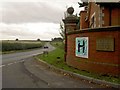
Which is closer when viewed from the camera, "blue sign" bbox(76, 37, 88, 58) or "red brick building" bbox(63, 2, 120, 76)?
"red brick building" bbox(63, 2, 120, 76)

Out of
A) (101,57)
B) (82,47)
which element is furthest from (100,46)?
(82,47)

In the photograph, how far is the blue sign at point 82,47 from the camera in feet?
50.5

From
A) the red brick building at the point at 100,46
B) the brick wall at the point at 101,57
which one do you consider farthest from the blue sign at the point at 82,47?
the brick wall at the point at 101,57

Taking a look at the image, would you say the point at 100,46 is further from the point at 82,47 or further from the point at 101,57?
the point at 82,47

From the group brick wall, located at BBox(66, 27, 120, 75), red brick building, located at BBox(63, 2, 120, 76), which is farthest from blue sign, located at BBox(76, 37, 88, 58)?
brick wall, located at BBox(66, 27, 120, 75)

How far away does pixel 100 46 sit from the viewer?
13859mm

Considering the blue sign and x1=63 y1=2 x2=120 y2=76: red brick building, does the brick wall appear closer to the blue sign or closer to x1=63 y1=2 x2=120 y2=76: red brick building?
x1=63 y1=2 x2=120 y2=76: red brick building

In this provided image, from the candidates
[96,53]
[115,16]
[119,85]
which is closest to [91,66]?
[96,53]

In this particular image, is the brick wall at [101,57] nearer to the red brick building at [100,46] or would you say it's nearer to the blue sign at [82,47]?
the red brick building at [100,46]

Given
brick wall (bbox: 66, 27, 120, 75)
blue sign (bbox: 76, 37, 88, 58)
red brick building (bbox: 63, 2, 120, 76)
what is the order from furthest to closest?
blue sign (bbox: 76, 37, 88, 58) < red brick building (bbox: 63, 2, 120, 76) < brick wall (bbox: 66, 27, 120, 75)

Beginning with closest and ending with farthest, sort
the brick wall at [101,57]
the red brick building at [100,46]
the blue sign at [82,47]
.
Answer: the brick wall at [101,57] < the red brick building at [100,46] < the blue sign at [82,47]

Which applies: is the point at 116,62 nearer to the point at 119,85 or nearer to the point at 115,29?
the point at 115,29

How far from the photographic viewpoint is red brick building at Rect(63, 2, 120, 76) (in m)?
13.1

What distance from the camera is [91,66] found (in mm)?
14547
